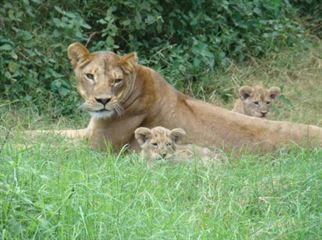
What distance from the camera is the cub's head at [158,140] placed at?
24.4 feet

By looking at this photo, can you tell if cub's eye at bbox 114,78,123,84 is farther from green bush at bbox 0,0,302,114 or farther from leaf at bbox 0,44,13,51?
leaf at bbox 0,44,13,51

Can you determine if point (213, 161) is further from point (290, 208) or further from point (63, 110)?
point (63, 110)

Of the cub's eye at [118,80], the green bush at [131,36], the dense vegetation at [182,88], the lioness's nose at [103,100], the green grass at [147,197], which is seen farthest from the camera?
the green bush at [131,36]

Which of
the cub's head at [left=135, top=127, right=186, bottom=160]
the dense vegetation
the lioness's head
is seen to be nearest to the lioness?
the lioness's head

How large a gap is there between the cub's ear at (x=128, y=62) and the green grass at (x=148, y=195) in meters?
0.87

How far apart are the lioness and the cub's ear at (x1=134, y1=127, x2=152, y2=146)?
1.46 feet

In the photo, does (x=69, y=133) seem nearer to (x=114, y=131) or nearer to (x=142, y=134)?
(x=114, y=131)

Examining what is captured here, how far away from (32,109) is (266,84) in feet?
10.4

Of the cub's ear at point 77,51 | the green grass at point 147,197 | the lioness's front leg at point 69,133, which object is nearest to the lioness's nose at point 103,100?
the lioness's front leg at point 69,133

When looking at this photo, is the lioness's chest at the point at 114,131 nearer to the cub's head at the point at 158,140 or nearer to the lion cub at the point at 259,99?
the cub's head at the point at 158,140

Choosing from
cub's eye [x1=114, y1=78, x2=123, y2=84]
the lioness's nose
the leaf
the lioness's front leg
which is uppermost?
cub's eye [x1=114, y1=78, x2=123, y2=84]

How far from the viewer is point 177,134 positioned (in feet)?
25.3

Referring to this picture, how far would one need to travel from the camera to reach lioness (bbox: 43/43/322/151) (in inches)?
324

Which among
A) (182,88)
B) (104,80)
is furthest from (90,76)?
(182,88)
